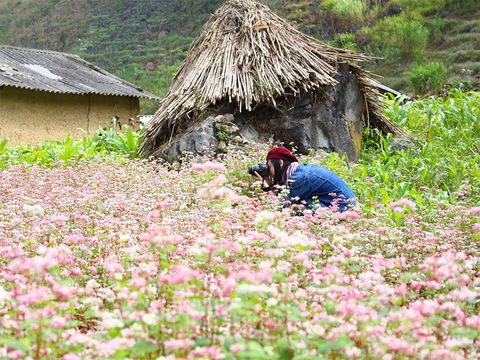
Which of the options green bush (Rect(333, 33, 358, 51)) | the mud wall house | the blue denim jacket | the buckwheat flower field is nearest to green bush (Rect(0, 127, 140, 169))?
the mud wall house

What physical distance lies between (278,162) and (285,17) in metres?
34.3

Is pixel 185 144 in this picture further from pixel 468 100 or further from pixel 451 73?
pixel 451 73

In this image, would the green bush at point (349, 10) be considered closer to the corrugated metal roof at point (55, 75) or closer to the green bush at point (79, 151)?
the corrugated metal roof at point (55, 75)

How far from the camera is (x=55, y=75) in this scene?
19.1 metres

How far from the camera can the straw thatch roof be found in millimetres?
8922

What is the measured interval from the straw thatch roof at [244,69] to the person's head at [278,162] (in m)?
2.64

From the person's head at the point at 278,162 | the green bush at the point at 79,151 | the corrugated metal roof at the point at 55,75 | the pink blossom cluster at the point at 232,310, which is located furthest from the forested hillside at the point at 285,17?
the pink blossom cluster at the point at 232,310

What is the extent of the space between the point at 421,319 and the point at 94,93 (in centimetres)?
1771

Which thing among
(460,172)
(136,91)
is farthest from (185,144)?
(136,91)

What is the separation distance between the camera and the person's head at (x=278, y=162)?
6.09 m

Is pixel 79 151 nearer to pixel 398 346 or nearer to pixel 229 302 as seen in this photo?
pixel 229 302

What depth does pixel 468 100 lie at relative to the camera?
11320mm

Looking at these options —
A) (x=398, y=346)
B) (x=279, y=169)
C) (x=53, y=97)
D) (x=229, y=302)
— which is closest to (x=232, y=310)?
(x=229, y=302)

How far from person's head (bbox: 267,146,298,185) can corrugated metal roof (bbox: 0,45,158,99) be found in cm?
1124
